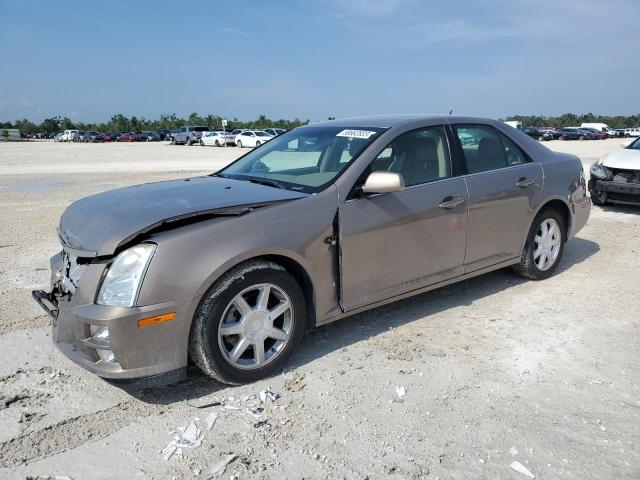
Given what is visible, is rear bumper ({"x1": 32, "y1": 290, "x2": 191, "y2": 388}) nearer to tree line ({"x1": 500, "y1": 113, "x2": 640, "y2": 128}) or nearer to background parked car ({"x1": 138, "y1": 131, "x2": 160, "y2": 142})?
background parked car ({"x1": 138, "y1": 131, "x2": 160, "y2": 142})

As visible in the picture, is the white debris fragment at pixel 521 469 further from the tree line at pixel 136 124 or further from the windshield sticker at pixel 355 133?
the tree line at pixel 136 124

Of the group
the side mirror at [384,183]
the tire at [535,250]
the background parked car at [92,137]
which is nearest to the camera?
the side mirror at [384,183]

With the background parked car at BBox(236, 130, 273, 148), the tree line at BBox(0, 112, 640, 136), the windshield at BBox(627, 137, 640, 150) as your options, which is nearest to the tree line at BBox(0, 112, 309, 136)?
the tree line at BBox(0, 112, 640, 136)

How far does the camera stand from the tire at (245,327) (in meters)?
3.15

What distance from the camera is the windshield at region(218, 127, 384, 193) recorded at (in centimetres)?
398

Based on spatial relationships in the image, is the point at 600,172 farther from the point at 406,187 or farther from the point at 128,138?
the point at 128,138

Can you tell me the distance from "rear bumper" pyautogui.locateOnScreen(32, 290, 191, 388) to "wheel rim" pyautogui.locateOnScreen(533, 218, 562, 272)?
362cm

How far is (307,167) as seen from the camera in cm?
433

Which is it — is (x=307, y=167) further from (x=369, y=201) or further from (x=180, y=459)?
(x=180, y=459)

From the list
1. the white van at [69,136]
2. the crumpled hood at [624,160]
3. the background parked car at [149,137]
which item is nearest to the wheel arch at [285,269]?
the crumpled hood at [624,160]

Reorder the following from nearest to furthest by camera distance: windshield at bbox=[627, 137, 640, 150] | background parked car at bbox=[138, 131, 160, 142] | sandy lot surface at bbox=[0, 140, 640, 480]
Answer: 1. sandy lot surface at bbox=[0, 140, 640, 480]
2. windshield at bbox=[627, 137, 640, 150]
3. background parked car at bbox=[138, 131, 160, 142]

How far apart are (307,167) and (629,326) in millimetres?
2833

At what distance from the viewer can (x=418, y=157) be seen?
431cm

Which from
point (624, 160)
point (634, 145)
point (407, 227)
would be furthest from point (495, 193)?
point (634, 145)
